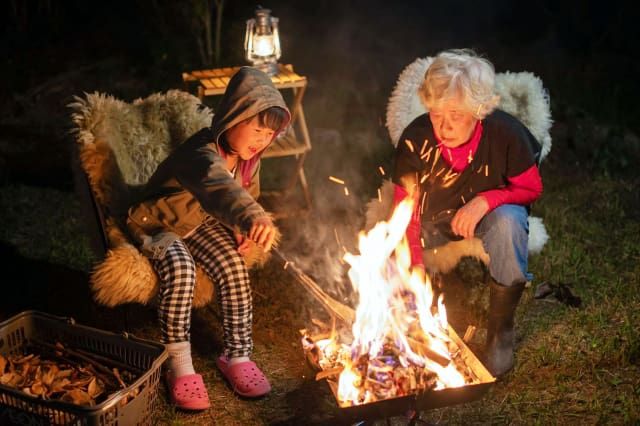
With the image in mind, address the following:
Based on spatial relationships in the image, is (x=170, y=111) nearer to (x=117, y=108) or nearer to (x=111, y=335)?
(x=117, y=108)

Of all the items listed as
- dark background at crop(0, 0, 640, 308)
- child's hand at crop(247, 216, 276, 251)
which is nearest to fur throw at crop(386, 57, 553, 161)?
dark background at crop(0, 0, 640, 308)

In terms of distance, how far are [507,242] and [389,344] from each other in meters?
0.80

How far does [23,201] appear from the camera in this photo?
5.33 metres

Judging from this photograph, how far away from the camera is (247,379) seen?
320 centimetres

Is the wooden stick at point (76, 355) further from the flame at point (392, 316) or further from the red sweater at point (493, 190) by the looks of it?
the red sweater at point (493, 190)

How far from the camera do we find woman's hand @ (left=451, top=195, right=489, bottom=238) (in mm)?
3293

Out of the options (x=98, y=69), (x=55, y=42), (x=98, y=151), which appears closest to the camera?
(x=98, y=151)

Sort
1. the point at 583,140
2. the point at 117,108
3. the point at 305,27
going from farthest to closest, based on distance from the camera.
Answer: the point at 305,27, the point at 583,140, the point at 117,108

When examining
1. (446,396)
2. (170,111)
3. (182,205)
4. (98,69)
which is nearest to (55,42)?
(98,69)

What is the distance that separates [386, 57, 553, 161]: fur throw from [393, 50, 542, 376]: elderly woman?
45 cm

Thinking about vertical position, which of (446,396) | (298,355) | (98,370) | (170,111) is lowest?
(298,355)

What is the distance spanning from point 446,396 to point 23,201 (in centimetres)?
402

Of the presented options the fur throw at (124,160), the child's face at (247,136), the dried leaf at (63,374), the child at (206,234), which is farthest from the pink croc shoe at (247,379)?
the child's face at (247,136)

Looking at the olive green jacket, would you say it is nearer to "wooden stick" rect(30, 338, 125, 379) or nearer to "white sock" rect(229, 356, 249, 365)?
"wooden stick" rect(30, 338, 125, 379)
